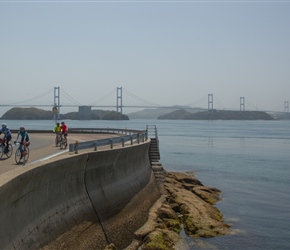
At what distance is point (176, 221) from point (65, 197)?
21.8 feet

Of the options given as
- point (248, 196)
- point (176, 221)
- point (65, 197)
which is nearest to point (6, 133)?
point (65, 197)

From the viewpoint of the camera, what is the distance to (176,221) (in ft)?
58.4

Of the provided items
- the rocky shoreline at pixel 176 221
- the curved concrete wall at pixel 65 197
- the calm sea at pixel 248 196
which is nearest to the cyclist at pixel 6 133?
the curved concrete wall at pixel 65 197

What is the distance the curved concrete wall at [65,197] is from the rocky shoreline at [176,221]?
0.55 meters

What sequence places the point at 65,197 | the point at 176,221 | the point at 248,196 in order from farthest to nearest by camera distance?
the point at 248,196 < the point at 176,221 < the point at 65,197

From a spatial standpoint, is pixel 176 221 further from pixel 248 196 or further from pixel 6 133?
pixel 248 196

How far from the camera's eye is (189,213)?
1909 cm

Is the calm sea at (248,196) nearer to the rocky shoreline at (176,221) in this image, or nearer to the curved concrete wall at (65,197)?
the rocky shoreline at (176,221)

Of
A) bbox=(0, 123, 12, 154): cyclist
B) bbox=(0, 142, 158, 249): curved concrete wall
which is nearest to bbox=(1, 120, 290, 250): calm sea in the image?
bbox=(0, 142, 158, 249): curved concrete wall

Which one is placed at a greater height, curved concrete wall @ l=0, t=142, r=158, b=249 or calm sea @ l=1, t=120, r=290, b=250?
curved concrete wall @ l=0, t=142, r=158, b=249

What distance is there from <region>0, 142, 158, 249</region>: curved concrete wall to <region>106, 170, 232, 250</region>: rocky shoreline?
0.55m

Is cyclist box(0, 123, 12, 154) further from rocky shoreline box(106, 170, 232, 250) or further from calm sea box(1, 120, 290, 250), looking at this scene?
calm sea box(1, 120, 290, 250)

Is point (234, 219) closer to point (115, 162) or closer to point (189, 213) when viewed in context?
point (189, 213)

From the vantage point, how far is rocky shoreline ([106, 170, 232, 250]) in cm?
1481
